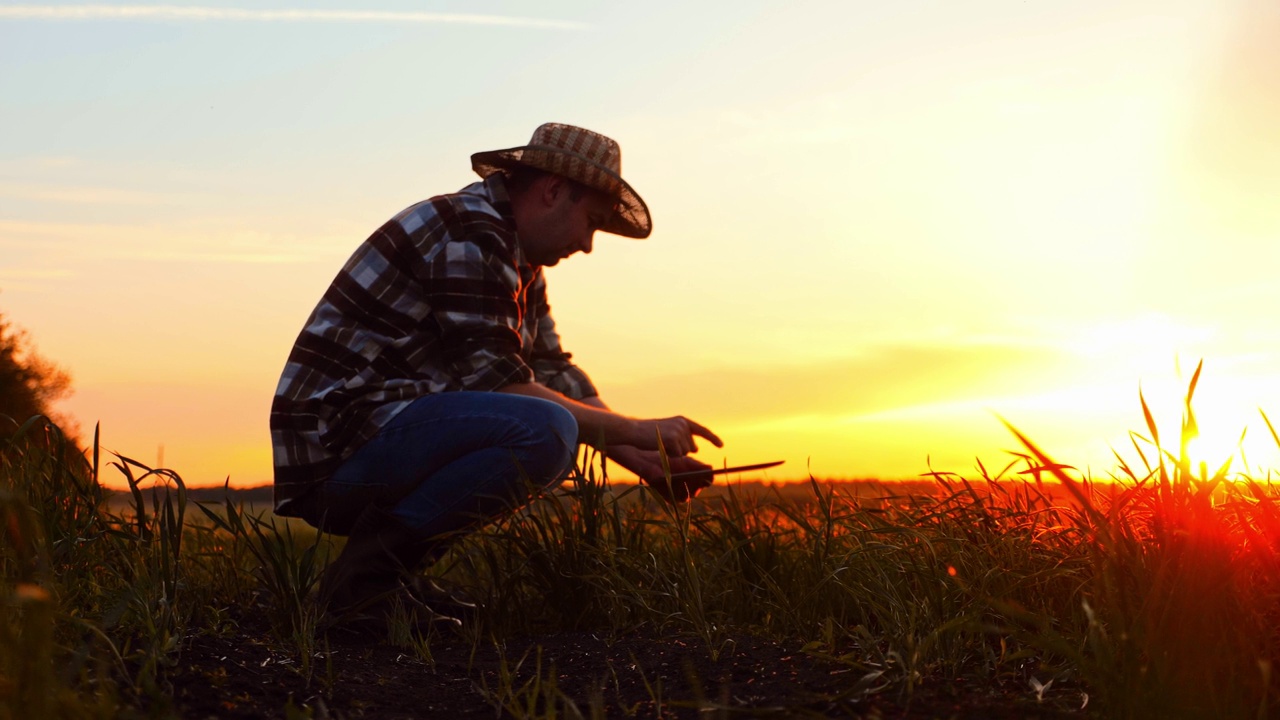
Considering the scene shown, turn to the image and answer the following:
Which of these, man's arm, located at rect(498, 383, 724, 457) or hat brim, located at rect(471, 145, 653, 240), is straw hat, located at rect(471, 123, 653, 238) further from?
man's arm, located at rect(498, 383, 724, 457)

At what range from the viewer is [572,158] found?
12.6 feet

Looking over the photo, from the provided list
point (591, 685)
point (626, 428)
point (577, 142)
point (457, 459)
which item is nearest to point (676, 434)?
point (626, 428)

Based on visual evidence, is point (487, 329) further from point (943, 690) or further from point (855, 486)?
point (943, 690)

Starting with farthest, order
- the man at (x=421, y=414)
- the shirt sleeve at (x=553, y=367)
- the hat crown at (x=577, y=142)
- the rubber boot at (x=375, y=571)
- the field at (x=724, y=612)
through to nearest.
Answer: the shirt sleeve at (x=553, y=367), the hat crown at (x=577, y=142), the man at (x=421, y=414), the rubber boot at (x=375, y=571), the field at (x=724, y=612)

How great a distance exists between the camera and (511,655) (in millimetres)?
2854

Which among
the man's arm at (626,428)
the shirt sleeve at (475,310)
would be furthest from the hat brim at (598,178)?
A: the man's arm at (626,428)

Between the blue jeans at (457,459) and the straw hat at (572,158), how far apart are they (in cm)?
92

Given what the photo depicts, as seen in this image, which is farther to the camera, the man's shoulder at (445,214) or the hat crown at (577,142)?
the hat crown at (577,142)

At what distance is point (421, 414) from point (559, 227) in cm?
92

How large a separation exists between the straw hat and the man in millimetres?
31

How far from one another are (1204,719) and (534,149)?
2.91 m

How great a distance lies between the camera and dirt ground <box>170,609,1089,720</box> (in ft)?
6.01

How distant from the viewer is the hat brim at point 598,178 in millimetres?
3873

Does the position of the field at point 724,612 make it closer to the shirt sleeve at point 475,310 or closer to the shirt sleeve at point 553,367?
the shirt sleeve at point 475,310
